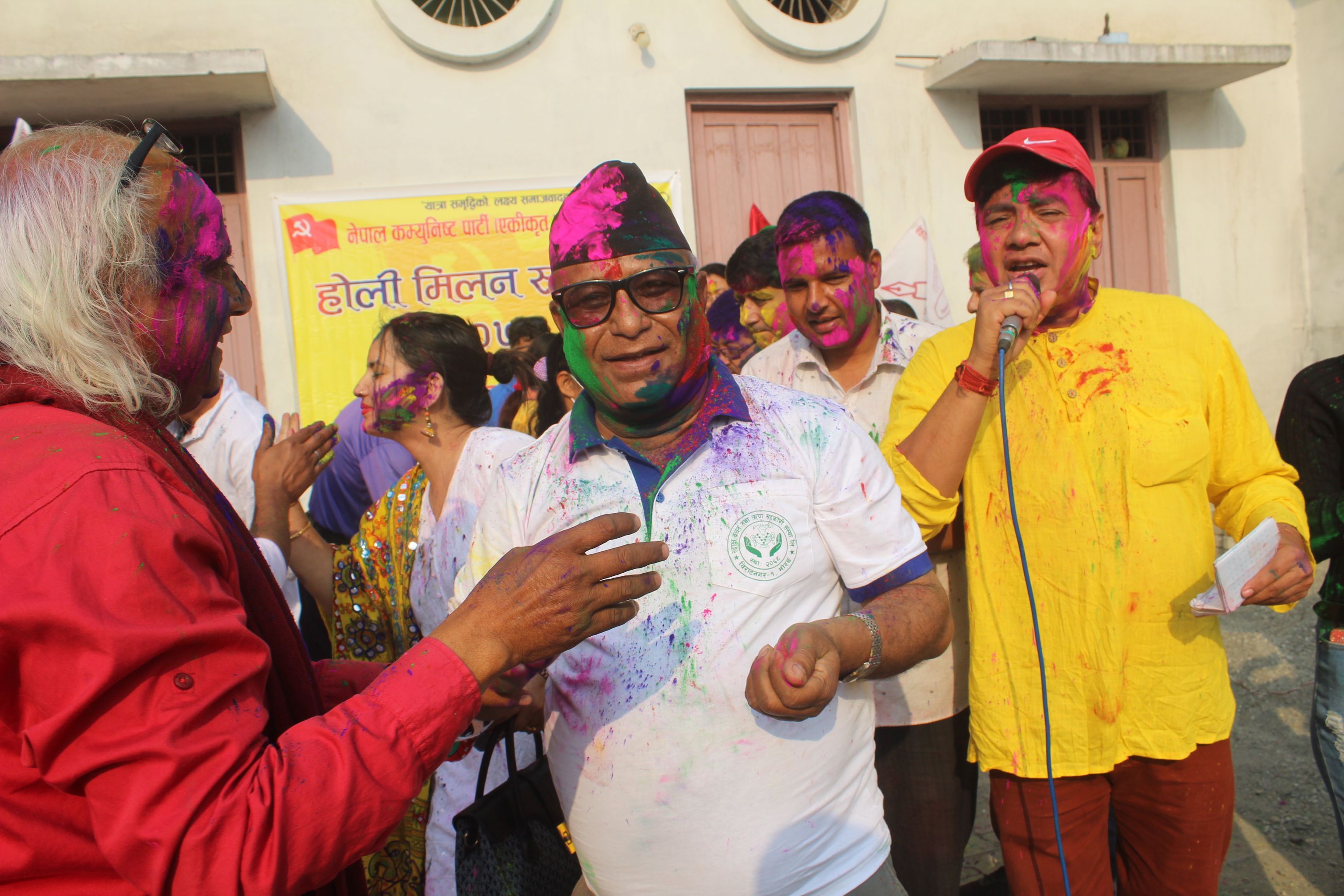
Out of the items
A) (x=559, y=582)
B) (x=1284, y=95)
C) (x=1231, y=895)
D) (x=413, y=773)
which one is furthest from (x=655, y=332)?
(x=1284, y=95)

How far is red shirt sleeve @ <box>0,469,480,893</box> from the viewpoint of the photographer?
1.02 metres

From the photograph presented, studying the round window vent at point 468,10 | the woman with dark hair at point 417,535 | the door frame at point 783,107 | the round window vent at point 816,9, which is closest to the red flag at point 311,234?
the round window vent at point 468,10

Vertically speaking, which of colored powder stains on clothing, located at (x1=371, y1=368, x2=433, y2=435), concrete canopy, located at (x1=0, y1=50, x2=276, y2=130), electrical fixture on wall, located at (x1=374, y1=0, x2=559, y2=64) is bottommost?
colored powder stains on clothing, located at (x1=371, y1=368, x2=433, y2=435)

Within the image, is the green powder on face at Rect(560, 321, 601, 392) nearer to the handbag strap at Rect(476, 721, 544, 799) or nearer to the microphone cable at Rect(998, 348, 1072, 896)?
the handbag strap at Rect(476, 721, 544, 799)

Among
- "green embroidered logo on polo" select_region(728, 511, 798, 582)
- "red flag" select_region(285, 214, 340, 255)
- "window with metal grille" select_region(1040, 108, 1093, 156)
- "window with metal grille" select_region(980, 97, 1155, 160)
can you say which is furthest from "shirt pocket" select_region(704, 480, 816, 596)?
"window with metal grille" select_region(1040, 108, 1093, 156)

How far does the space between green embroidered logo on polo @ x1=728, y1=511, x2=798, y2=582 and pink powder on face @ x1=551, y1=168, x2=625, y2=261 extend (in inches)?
25.4

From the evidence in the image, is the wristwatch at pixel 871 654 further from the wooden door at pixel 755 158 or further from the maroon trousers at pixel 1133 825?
the wooden door at pixel 755 158

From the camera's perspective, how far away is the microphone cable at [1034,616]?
210 centimetres

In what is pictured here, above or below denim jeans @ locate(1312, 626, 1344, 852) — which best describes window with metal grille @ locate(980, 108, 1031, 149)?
above

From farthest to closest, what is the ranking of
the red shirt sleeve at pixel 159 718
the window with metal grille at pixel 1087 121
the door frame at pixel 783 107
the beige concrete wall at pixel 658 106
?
the window with metal grille at pixel 1087 121, the door frame at pixel 783 107, the beige concrete wall at pixel 658 106, the red shirt sleeve at pixel 159 718

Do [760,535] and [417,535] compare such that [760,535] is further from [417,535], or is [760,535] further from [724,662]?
[417,535]

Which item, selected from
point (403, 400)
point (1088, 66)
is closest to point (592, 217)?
point (403, 400)

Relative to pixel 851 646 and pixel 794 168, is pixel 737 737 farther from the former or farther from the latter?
pixel 794 168

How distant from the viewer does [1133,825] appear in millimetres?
2301
